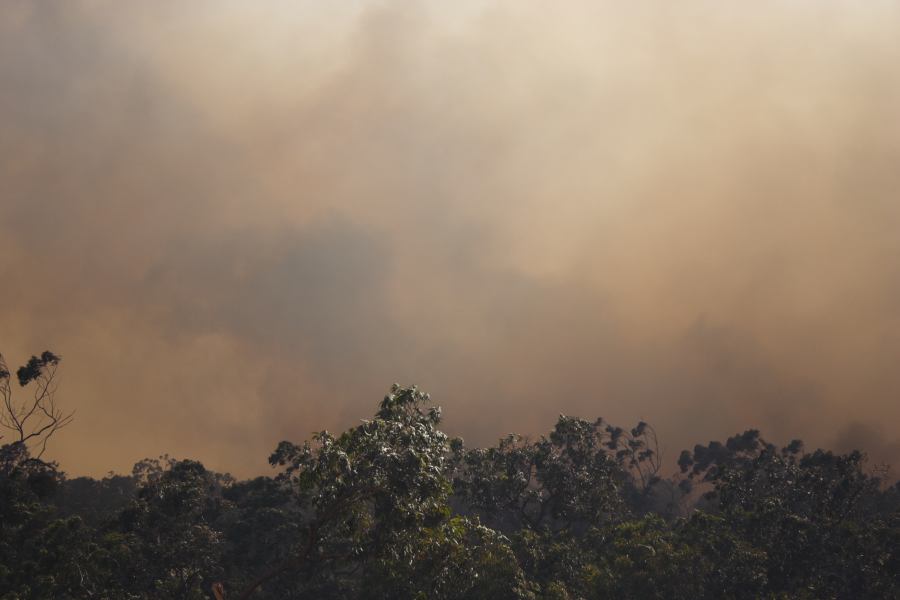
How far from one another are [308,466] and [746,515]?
1463 inches

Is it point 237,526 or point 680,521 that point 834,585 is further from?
point 237,526

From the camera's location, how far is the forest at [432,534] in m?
23.4

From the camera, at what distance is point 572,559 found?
45.7 metres

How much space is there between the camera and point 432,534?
23828 millimetres

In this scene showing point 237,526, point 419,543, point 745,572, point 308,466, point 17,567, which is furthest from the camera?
point 237,526

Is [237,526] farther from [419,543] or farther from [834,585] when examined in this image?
[834,585]

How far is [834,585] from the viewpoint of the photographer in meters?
45.1

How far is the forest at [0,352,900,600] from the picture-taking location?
23.4 metres

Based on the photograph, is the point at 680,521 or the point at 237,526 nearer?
the point at 680,521

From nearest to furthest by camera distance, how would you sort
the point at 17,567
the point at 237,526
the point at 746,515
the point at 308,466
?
the point at 308,466
the point at 17,567
the point at 746,515
the point at 237,526

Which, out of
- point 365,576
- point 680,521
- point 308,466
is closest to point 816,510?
point 680,521

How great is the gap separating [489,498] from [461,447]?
169 inches

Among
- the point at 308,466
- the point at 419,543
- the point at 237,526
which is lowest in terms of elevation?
the point at 419,543

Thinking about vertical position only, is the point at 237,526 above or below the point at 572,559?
above
